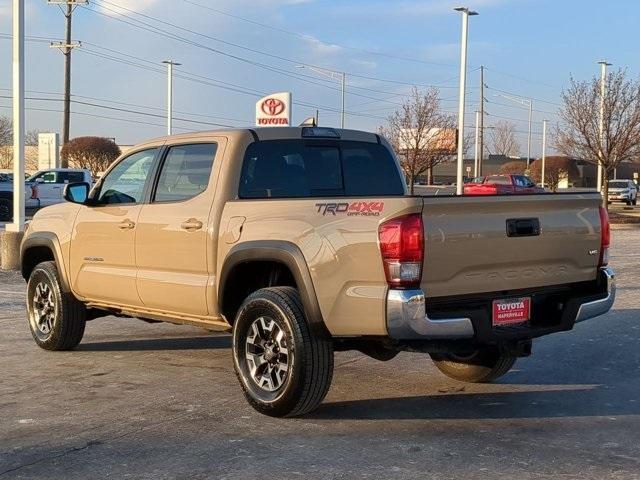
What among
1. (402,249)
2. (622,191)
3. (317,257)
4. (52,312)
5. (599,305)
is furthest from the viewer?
(622,191)

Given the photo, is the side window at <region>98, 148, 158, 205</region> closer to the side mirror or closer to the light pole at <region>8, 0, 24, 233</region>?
the side mirror

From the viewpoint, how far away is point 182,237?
6270 millimetres

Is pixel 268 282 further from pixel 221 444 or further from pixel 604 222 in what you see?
pixel 604 222

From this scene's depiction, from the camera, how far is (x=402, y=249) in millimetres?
4906

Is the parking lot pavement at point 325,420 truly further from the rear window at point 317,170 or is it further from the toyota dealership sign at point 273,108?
the toyota dealership sign at point 273,108

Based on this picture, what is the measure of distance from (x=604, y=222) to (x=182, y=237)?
305cm

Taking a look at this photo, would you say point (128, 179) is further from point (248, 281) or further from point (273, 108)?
point (273, 108)

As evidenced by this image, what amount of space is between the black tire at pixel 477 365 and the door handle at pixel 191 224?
207cm

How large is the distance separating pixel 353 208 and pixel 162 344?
3.86 metres

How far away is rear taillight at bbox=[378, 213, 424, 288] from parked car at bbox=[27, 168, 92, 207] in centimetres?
2719

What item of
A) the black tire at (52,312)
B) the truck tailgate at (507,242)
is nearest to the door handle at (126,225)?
the black tire at (52,312)

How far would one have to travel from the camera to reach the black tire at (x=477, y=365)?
6.54 m

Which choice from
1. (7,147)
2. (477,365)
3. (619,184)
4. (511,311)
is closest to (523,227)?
(511,311)

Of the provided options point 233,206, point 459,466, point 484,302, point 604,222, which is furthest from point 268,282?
point 604,222
